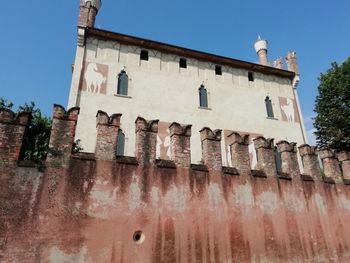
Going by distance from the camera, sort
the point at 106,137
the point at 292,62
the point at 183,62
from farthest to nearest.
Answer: the point at 292,62, the point at 183,62, the point at 106,137

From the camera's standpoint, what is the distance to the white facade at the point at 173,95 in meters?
15.2

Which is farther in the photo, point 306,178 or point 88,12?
point 88,12

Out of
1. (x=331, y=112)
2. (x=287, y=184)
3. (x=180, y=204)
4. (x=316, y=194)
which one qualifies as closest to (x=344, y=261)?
(x=316, y=194)

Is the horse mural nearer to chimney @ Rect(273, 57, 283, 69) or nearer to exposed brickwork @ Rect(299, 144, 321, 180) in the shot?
exposed brickwork @ Rect(299, 144, 321, 180)

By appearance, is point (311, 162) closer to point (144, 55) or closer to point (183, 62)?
point (183, 62)

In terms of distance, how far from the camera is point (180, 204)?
310 inches

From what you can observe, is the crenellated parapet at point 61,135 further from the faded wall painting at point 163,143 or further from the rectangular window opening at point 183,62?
the rectangular window opening at point 183,62

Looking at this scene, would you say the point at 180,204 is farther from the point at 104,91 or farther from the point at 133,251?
the point at 104,91

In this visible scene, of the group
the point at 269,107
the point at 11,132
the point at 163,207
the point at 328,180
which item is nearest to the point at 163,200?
the point at 163,207

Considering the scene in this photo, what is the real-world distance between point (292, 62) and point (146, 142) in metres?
17.3

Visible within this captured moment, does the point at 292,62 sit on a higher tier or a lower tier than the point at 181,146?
higher

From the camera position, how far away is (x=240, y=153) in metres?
9.36

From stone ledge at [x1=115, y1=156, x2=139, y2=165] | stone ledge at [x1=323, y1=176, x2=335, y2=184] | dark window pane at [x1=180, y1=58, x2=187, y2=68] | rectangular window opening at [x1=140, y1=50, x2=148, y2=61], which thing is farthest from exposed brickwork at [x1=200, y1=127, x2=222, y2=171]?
dark window pane at [x1=180, y1=58, x2=187, y2=68]

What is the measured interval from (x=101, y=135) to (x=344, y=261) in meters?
8.78
